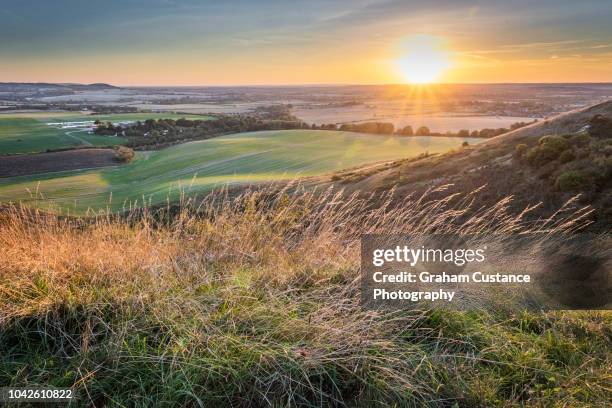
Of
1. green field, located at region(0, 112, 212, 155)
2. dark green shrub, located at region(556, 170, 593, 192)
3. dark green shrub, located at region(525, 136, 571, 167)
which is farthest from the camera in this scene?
green field, located at region(0, 112, 212, 155)

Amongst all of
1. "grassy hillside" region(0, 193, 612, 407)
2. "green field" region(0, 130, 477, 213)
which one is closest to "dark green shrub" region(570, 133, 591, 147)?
"grassy hillside" region(0, 193, 612, 407)

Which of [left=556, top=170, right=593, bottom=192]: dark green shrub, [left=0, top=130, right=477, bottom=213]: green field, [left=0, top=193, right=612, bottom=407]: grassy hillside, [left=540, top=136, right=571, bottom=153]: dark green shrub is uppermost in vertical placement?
[left=540, top=136, right=571, bottom=153]: dark green shrub

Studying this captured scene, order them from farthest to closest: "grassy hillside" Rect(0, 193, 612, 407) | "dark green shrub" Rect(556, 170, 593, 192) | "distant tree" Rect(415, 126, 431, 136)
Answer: "distant tree" Rect(415, 126, 431, 136) < "dark green shrub" Rect(556, 170, 593, 192) < "grassy hillside" Rect(0, 193, 612, 407)

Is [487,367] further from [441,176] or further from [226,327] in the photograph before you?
[441,176]

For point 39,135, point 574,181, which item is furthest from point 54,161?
point 574,181

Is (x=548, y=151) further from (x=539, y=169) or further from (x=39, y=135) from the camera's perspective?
(x=39, y=135)

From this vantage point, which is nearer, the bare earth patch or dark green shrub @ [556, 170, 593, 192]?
dark green shrub @ [556, 170, 593, 192]

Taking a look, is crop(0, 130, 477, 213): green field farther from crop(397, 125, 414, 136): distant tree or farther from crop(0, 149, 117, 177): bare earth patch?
crop(397, 125, 414, 136): distant tree

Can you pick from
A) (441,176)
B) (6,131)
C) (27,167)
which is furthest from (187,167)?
(6,131)
